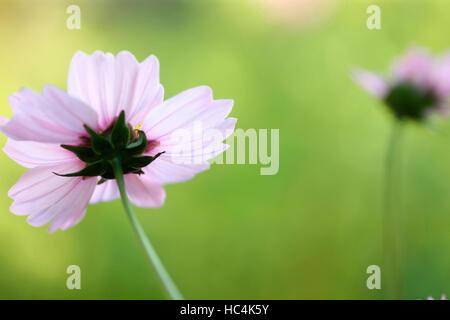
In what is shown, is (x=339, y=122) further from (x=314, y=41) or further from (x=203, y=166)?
(x=203, y=166)

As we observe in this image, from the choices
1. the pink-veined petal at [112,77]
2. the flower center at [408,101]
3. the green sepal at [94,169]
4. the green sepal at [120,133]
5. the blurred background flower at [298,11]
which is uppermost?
the blurred background flower at [298,11]

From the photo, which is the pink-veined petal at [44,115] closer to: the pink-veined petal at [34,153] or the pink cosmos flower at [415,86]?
the pink-veined petal at [34,153]

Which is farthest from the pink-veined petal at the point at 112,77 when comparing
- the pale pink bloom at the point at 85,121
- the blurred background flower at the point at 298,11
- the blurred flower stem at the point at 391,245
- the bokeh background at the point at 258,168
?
the blurred background flower at the point at 298,11

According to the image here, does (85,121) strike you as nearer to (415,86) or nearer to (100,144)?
(100,144)

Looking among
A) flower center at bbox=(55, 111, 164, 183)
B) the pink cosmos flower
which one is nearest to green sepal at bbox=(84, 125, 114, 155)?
flower center at bbox=(55, 111, 164, 183)

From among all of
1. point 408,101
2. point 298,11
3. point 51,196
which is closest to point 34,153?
point 51,196
